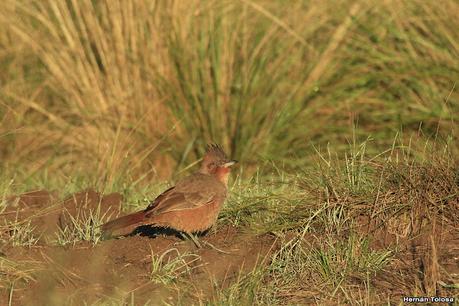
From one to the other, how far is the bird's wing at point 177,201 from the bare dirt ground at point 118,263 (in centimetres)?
16

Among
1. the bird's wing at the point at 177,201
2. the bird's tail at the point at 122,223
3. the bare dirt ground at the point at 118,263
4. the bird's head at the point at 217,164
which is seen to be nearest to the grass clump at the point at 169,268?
the bare dirt ground at the point at 118,263

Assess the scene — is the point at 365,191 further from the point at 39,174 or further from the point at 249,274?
the point at 39,174

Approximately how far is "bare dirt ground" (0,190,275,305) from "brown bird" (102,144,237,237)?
9cm

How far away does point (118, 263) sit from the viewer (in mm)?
4996

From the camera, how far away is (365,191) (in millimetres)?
5160

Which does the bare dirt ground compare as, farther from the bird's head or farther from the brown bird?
the bird's head

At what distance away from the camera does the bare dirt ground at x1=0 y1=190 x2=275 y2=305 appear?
4535mm

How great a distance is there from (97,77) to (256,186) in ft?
8.87

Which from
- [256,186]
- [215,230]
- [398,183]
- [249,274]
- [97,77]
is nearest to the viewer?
[249,274]

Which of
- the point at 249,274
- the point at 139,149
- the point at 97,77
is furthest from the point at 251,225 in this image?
the point at 97,77

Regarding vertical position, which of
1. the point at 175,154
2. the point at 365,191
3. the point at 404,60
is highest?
the point at 365,191

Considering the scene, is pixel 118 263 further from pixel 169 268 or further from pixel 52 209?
pixel 52 209

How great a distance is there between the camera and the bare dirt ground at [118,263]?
454 centimetres

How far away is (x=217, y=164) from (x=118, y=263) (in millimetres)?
1233
